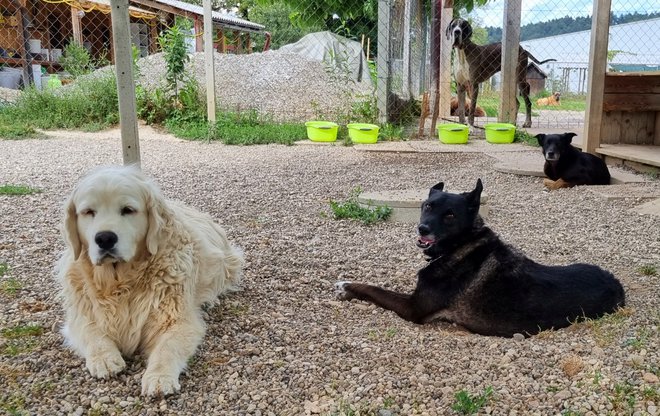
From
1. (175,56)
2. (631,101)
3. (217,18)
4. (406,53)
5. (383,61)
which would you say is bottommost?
(631,101)

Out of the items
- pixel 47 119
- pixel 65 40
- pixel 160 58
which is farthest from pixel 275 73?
pixel 65 40

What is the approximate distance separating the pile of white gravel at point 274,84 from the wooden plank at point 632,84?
5.47 metres

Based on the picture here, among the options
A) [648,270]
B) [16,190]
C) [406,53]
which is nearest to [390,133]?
[406,53]

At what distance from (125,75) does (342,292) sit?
7.33ft

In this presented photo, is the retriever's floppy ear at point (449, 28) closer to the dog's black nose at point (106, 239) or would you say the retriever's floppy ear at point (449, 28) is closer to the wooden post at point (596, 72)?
the wooden post at point (596, 72)

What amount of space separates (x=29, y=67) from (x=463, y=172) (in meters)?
18.2

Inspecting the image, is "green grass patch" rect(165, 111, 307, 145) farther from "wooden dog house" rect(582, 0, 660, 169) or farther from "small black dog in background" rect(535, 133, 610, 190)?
"wooden dog house" rect(582, 0, 660, 169)

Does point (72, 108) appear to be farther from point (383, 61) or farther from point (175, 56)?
point (383, 61)

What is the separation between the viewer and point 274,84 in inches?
623

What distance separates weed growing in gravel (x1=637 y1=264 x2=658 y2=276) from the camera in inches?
171

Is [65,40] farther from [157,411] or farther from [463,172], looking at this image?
[157,411]

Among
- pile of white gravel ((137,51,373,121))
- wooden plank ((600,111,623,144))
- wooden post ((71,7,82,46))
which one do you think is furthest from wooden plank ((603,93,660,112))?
wooden post ((71,7,82,46))

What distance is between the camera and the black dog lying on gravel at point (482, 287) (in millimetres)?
3564

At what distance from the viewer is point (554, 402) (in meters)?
2.61
